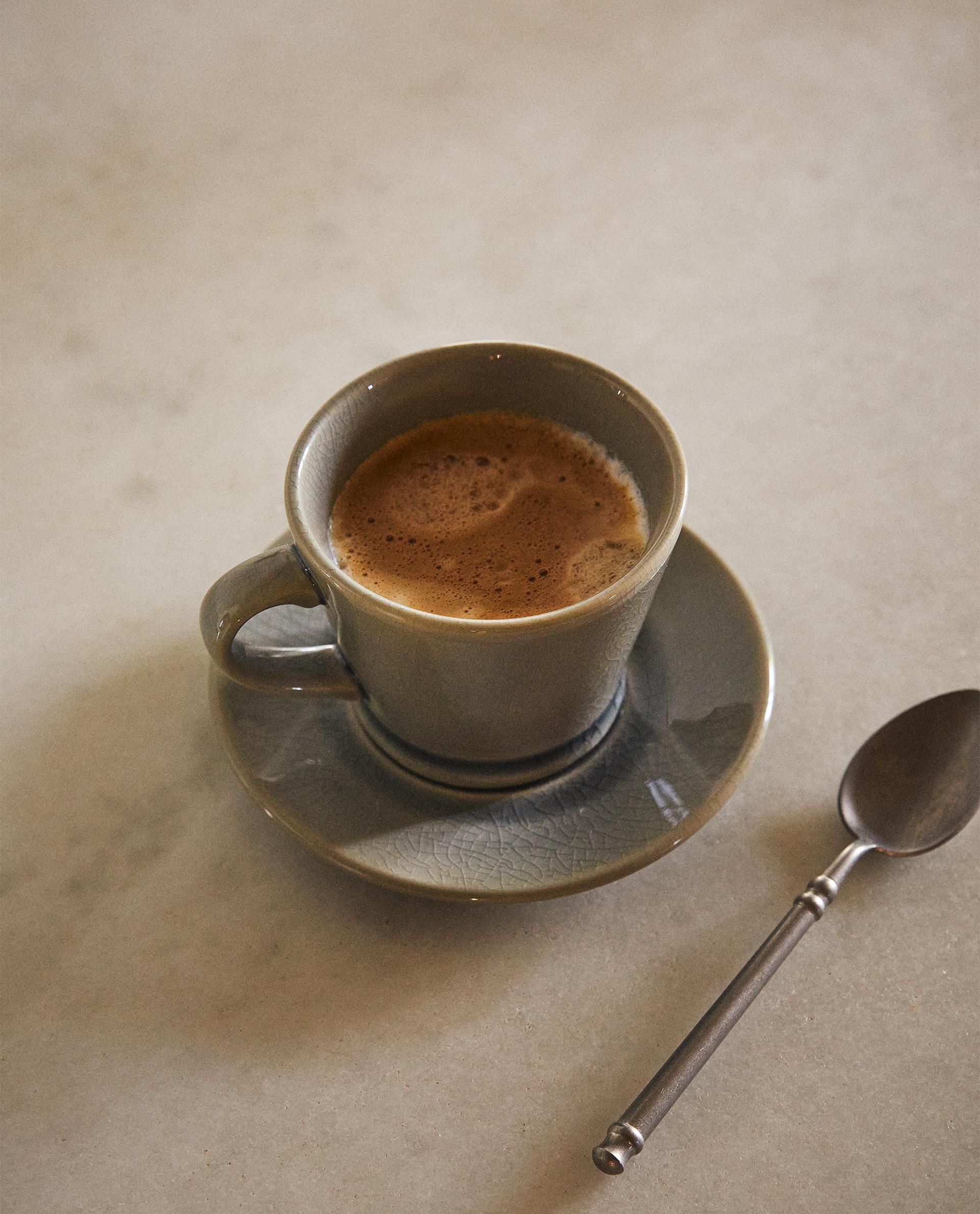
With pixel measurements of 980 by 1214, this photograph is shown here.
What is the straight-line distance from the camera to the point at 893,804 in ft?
2.58

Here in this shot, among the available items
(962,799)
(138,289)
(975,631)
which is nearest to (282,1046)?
(962,799)

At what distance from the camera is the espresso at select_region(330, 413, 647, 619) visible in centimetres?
76

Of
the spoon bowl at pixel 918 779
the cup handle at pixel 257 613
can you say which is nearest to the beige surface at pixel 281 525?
the spoon bowl at pixel 918 779

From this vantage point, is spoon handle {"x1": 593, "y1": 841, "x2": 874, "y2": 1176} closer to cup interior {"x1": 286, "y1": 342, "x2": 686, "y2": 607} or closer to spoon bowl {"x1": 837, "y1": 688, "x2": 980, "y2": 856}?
spoon bowl {"x1": 837, "y1": 688, "x2": 980, "y2": 856}

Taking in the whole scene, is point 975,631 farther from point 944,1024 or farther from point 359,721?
point 359,721

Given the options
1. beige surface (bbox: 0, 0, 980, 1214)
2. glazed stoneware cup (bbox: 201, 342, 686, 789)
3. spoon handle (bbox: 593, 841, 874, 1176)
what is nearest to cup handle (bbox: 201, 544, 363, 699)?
glazed stoneware cup (bbox: 201, 342, 686, 789)

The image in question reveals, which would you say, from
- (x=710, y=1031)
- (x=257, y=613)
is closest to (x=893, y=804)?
(x=710, y=1031)

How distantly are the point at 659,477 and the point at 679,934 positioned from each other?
33 centimetres

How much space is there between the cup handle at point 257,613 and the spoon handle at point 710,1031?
0.34m

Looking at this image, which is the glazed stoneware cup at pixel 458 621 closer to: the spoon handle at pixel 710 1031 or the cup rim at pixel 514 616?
the cup rim at pixel 514 616

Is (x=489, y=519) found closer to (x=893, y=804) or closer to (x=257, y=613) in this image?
(x=257, y=613)

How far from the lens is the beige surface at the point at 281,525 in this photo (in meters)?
0.67

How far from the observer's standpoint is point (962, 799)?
0.77m

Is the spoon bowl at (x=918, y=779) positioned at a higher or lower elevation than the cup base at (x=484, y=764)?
higher
